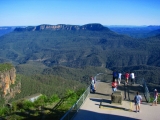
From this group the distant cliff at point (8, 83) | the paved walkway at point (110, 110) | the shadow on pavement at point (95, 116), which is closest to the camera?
the shadow on pavement at point (95, 116)

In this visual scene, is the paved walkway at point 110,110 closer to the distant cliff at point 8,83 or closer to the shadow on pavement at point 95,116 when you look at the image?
the shadow on pavement at point 95,116

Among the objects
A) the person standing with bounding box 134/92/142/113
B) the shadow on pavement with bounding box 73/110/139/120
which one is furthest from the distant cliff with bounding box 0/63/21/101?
the person standing with bounding box 134/92/142/113

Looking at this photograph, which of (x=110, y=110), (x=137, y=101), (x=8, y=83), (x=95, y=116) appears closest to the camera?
(x=95, y=116)

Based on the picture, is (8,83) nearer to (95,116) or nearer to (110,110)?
(110,110)

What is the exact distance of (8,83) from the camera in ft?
370

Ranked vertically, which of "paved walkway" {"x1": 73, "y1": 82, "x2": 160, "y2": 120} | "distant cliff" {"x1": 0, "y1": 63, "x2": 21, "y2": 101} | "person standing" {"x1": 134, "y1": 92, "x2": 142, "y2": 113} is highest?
"person standing" {"x1": 134, "y1": 92, "x2": 142, "y2": 113}

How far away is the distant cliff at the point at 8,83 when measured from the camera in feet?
350

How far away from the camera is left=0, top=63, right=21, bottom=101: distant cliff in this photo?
107 meters

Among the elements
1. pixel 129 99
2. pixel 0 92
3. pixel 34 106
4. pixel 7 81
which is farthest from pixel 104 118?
pixel 7 81

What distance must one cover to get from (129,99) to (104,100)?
276 cm

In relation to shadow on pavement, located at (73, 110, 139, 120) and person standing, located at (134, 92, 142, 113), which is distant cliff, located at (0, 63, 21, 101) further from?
person standing, located at (134, 92, 142, 113)

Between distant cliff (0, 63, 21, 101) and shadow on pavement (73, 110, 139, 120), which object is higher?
shadow on pavement (73, 110, 139, 120)

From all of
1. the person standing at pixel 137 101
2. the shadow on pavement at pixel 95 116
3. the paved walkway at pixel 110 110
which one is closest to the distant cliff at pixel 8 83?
the paved walkway at pixel 110 110

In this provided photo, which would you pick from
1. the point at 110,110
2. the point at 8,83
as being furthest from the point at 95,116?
the point at 8,83
